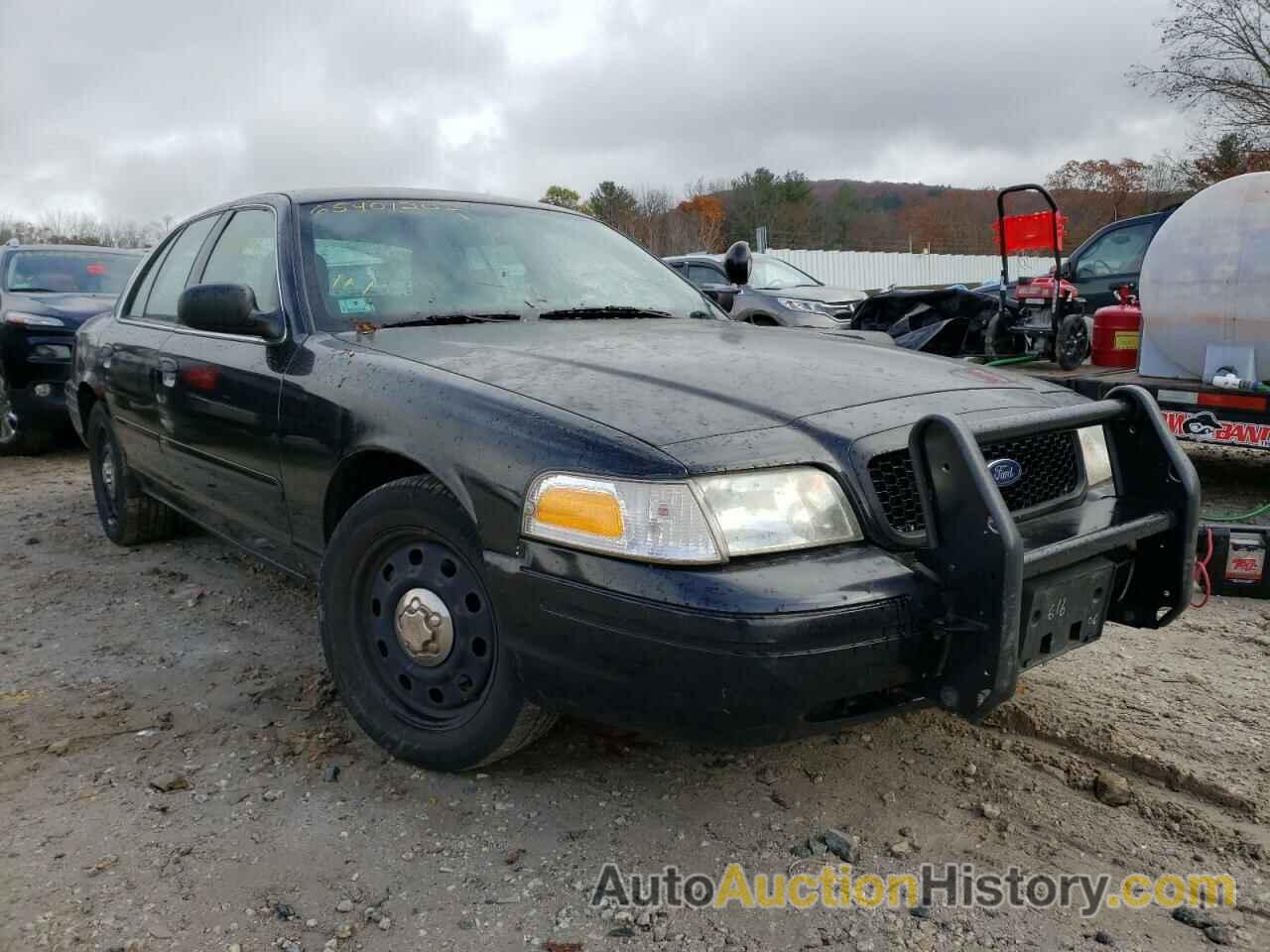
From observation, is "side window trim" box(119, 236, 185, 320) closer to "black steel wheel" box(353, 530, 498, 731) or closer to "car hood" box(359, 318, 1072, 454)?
"car hood" box(359, 318, 1072, 454)

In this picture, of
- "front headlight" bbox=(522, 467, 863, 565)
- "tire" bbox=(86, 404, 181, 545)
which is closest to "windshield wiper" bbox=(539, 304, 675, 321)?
"front headlight" bbox=(522, 467, 863, 565)

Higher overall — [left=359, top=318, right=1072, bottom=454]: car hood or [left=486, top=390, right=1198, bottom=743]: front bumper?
[left=359, top=318, right=1072, bottom=454]: car hood

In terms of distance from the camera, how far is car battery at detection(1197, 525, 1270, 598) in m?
3.49

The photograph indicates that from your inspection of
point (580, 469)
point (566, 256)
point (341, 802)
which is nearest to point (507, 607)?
point (580, 469)

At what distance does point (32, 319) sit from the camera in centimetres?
717

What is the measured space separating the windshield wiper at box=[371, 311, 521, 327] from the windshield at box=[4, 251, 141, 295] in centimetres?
596

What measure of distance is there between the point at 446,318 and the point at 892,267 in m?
28.6

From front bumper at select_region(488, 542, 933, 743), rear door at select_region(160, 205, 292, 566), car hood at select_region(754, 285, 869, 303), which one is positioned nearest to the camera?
front bumper at select_region(488, 542, 933, 743)

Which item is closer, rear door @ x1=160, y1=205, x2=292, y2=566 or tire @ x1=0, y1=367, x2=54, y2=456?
rear door @ x1=160, y1=205, x2=292, y2=566

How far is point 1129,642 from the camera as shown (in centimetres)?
355

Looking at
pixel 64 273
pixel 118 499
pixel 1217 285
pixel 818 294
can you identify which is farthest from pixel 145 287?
pixel 818 294

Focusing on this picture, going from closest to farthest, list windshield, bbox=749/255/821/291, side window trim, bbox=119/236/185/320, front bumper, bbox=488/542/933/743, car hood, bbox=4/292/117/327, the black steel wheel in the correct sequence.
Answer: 1. front bumper, bbox=488/542/933/743
2. the black steel wheel
3. side window trim, bbox=119/236/185/320
4. car hood, bbox=4/292/117/327
5. windshield, bbox=749/255/821/291

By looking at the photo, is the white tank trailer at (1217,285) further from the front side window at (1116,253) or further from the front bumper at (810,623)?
the front side window at (1116,253)

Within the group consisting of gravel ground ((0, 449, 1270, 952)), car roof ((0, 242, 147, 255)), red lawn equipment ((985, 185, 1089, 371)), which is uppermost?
car roof ((0, 242, 147, 255))
